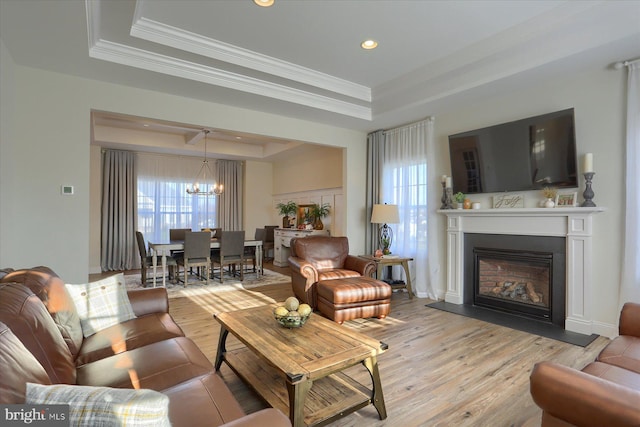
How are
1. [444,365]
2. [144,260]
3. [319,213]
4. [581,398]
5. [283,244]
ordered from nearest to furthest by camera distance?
[581,398] → [444,365] → [144,260] → [319,213] → [283,244]

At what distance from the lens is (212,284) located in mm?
5668

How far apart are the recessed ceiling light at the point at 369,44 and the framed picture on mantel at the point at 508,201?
238 cm

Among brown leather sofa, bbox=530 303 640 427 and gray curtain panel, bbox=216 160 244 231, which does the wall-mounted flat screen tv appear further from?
gray curtain panel, bbox=216 160 244 231

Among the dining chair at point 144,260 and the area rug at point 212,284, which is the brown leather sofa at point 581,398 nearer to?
the area rug at point 212,284

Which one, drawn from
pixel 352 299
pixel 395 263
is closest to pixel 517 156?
pixel 395 263

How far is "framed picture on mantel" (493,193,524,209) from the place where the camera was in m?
3.80

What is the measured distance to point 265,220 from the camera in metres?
9.20

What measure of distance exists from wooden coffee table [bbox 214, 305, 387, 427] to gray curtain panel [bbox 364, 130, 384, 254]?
3282mm

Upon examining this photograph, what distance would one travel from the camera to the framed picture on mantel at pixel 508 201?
3798 millimetres

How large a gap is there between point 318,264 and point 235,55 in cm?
277

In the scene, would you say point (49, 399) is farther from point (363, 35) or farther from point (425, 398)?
point (363, 35)

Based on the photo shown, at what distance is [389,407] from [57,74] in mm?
4379

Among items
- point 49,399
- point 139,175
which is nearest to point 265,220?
point 139,175

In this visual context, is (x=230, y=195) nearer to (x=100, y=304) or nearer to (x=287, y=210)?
(x=287, y=210)
